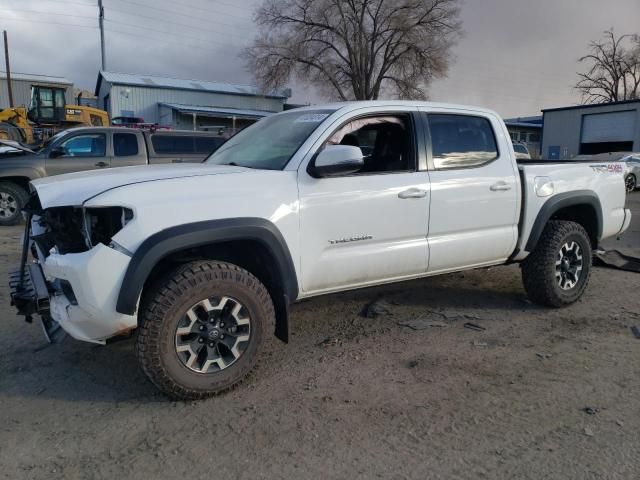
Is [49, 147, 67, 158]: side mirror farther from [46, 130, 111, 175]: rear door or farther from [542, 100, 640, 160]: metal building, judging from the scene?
[542, 100, 640, 160]: metal building

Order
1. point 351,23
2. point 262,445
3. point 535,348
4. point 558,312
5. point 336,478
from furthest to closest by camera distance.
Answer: point 351,23 → point 558,312 → point 535,348 → point 262,445 → point 336,478

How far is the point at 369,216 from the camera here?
378cm

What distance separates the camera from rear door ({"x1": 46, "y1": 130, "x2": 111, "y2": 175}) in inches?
409

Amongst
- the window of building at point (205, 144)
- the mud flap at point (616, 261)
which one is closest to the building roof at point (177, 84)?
the window of building at point (205, 144)

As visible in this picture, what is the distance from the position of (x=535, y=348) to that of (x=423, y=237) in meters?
1.20

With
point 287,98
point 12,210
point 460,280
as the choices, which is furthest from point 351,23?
point 460,280

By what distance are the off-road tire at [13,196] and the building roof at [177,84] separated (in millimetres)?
32970

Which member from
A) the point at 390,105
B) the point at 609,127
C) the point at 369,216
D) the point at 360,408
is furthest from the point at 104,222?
the point at 609,127

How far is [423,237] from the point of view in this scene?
161 inches

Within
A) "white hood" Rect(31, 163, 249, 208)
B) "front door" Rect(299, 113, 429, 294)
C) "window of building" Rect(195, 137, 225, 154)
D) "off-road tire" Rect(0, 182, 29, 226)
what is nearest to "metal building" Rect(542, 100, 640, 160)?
"window of building" Rect(195, 137, 225, 154)

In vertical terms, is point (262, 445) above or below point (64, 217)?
below

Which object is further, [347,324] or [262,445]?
[347,324]

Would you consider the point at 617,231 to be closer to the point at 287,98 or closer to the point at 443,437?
the point at 443,437

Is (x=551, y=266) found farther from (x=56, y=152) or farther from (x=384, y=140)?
(x=56, y=152)
